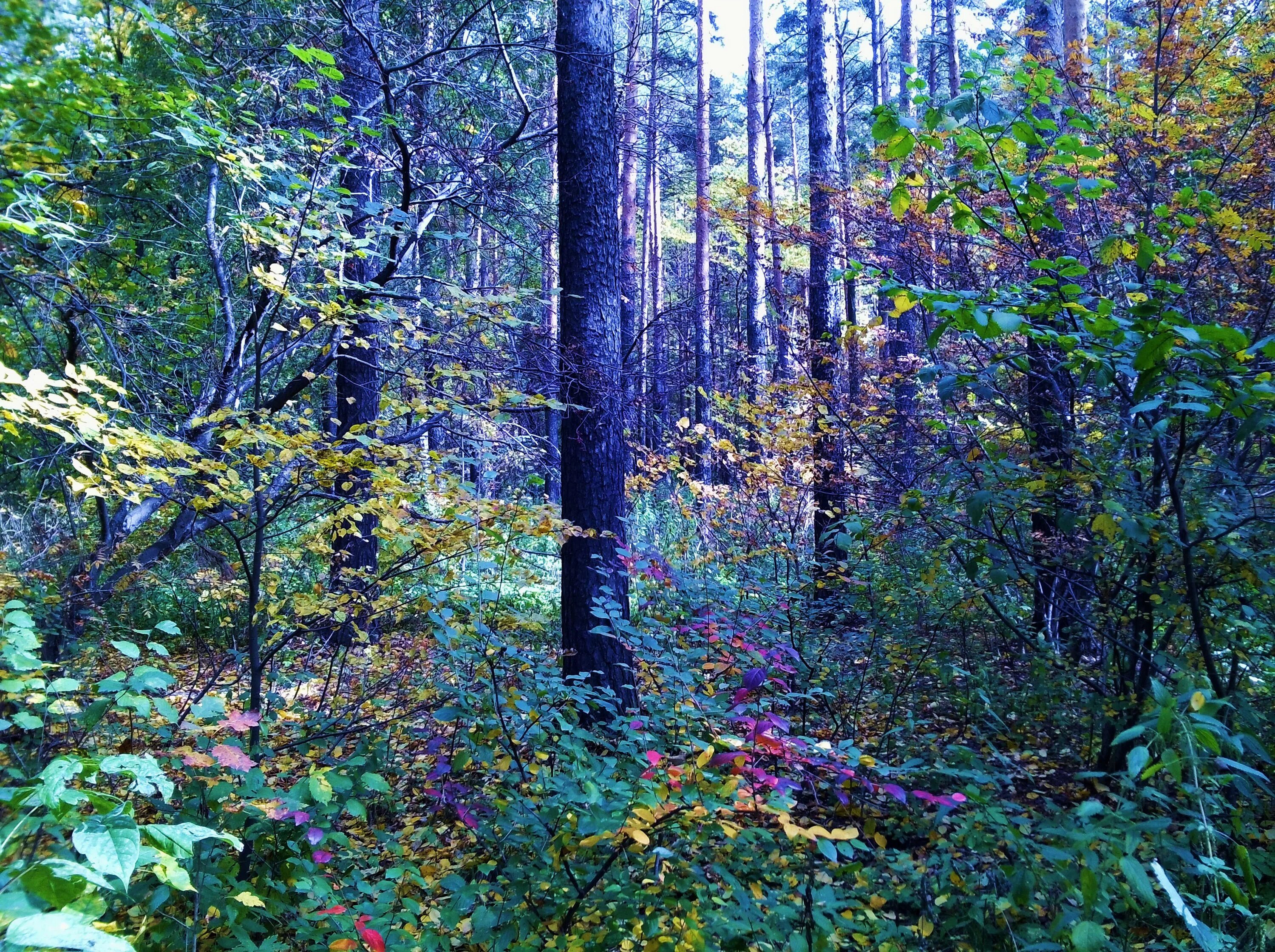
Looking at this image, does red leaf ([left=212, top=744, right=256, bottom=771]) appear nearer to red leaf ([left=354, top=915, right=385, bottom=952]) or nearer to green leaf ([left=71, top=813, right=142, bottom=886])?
red leaf ([left=354, top=915, right=385, bottom=952])

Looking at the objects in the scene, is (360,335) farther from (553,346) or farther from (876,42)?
(876,42)

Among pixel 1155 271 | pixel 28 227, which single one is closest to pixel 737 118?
pixel 1155 271

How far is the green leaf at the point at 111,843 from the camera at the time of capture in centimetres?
109

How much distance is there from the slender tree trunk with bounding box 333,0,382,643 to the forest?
0.09 m

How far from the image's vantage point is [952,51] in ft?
56.3

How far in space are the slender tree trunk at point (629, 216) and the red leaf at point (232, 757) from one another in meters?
Answer: 3.19

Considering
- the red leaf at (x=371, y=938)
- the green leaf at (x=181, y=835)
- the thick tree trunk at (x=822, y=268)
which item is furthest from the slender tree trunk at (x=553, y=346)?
the green leaf at (x=181, y=835)

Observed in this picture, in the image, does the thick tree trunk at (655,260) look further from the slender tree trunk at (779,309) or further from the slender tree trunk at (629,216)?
the slender tree trunk at (779,309)

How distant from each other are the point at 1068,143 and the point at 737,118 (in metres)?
28.7

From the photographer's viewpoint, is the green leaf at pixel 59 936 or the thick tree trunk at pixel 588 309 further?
the thick tree trunk at pixel 588 309

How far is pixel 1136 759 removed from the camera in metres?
1.52

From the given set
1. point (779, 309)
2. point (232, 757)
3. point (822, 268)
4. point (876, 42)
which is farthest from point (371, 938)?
point (876, 42)

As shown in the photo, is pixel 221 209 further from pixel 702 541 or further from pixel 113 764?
pixel 113 764

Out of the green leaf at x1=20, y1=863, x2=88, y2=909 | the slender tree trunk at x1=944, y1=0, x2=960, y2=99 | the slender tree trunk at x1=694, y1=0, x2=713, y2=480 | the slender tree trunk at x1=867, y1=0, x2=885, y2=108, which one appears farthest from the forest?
the slender tree trunk at x1=867, y1=0, x2=885, y2=108
